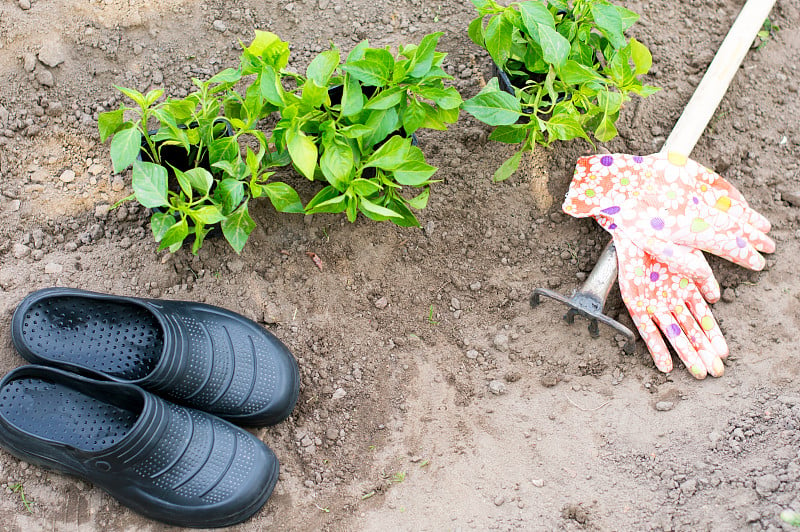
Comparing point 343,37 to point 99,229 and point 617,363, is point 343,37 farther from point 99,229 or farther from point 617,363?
point 617,363

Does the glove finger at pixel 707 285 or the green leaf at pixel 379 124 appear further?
the glove finger at pixel 707 285

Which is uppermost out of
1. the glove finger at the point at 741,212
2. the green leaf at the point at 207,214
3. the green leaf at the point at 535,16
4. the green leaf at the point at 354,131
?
the green leaf at the point at 535,16

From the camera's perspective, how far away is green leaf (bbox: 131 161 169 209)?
1.74 meters

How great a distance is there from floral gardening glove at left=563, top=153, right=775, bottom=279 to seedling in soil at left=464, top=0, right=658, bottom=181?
198 mm

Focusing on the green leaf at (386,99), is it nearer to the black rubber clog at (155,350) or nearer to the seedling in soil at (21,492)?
the black rubber clog at (155,350)

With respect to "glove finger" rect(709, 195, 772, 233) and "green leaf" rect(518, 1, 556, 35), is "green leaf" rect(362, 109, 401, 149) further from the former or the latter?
"glove finger" rect(709, 195, 772, 233)

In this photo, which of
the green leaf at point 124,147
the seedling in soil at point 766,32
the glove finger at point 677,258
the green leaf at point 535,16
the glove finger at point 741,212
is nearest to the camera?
the green leaf at point 124,147

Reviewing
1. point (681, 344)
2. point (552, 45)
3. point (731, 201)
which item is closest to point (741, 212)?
point (731, 201)

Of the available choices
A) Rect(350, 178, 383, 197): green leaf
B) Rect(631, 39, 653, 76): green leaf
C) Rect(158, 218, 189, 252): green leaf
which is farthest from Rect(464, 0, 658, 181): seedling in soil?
Rect(158, 218, 189, 252): green leaf

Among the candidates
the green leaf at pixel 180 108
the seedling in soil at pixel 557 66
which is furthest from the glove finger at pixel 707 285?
the green leaf at pixel 180 108

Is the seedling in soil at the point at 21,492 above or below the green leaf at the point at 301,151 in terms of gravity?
below

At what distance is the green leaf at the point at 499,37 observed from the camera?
1999 millimetres

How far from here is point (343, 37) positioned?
2.44 metres

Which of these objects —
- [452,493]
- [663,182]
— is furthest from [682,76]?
[452,493]
